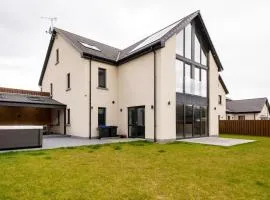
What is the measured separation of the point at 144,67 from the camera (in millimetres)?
13188

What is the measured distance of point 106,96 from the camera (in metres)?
14.8

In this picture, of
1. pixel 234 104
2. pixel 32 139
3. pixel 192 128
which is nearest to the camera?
pixel 32 139

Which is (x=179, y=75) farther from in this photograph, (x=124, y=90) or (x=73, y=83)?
(x=73, y=83)

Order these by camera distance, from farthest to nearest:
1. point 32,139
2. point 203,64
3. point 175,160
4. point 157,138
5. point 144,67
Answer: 1. point 203,64
2. point 144,67
3. point 157,138
4. point 32,139
5. point 175,160

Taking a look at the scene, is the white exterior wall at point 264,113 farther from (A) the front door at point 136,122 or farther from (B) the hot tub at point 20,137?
(B) the hot tub at point 20,137

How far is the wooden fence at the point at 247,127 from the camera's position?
18359mm

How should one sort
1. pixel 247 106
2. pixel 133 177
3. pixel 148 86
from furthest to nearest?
1. pixel 247 106
2. pixel 148 86
3. pixel 133 177

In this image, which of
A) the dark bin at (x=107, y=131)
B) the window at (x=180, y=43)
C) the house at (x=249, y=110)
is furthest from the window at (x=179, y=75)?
the house at (x=249, y=110)

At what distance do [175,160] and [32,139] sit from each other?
6671 mm

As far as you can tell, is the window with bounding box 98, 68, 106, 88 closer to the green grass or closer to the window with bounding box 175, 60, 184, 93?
the window with bounding box 175, 60, 184, 93

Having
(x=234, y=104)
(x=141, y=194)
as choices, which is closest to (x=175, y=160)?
(x=141, y=194)

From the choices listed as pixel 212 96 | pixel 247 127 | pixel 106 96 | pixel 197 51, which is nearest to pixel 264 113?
pixel 247 127

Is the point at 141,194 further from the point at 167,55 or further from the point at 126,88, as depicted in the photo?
the point at 126,88

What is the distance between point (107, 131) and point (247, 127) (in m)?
13.8
